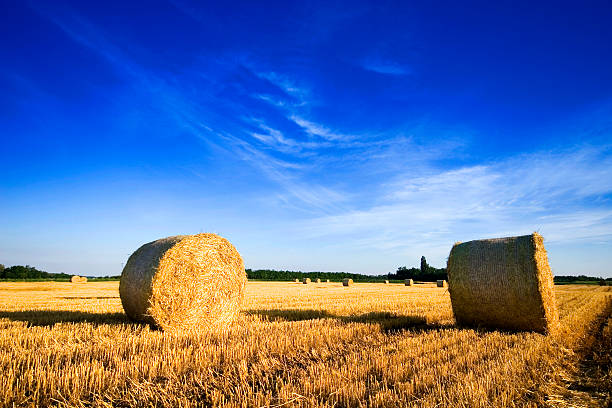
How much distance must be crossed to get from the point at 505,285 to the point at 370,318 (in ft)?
9.08

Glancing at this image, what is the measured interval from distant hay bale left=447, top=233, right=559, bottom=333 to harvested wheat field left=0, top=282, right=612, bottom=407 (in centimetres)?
66

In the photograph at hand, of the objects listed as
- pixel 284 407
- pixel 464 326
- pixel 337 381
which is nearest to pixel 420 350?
pixel 337 381

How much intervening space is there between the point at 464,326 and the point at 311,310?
3.64 meters

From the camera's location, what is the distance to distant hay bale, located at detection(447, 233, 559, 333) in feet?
24.7

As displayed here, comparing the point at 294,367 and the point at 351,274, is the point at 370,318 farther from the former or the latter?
the point at 351,274

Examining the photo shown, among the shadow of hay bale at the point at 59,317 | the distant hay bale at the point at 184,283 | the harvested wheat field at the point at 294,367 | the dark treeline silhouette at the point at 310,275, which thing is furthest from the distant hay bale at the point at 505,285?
the dark treeline silhouette at the point at 310,275

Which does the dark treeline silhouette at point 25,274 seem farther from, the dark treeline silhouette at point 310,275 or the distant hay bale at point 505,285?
the distant hay bale at point 505,285

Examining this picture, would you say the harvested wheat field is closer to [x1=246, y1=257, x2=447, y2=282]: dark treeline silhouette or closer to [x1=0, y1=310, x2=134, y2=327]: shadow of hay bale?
[x1=0, y1=310, x2=134, y2=327]: shadow of hay bale

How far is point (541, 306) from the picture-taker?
738cm

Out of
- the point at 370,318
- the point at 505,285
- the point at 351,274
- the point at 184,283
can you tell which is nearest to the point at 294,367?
the point at 184,283

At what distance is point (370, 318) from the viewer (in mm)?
8492

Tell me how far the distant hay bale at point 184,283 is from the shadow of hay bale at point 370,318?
1.08 m

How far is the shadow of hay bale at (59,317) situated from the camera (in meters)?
7.43

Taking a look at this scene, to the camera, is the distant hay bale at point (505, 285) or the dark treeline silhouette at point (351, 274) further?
the dark treeline silhouette at point (351, 274)
